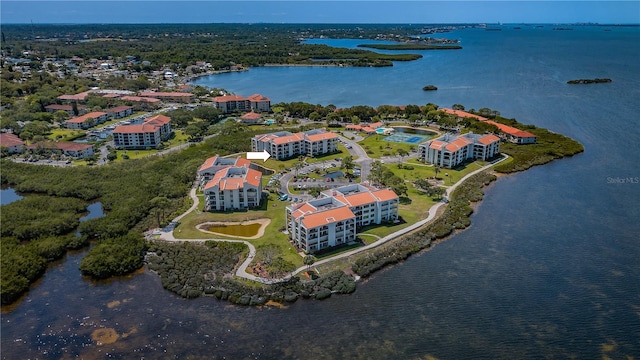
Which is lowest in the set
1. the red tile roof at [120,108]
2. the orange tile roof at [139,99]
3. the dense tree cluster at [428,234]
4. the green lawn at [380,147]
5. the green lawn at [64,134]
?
the dense tree cluster at [428,234]

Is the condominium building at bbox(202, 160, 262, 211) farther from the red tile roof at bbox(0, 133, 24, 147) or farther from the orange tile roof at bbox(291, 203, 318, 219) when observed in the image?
the red tile roof at bbox(0, 133, 24, 147)

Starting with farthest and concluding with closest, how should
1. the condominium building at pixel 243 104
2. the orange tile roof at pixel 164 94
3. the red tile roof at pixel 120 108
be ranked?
1. the orange tile roof at pixel 164 94
2. the condominium building at pixel 243 104
3. the red tile roof at pixel 120 108

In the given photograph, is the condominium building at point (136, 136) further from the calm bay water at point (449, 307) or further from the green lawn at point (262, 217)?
the calm bay water at point (449, 307)

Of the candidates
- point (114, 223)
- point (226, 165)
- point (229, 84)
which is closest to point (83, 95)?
point (229, 84)

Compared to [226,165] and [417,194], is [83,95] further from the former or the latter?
[417,194]

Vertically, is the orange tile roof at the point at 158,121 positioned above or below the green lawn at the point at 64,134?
Result: above

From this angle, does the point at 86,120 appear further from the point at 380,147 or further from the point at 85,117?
the point at 380,147

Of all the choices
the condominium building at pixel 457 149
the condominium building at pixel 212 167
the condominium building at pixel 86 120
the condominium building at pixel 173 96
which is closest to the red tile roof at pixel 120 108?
the condominium building at pixel 86 120

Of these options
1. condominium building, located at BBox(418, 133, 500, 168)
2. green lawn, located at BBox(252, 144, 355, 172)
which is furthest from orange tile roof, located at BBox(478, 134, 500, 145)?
green lawn, located at BBox(252, 144, 355, 172)
